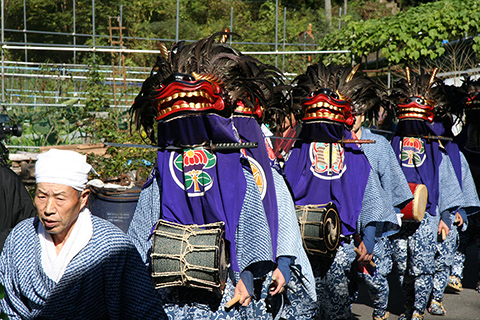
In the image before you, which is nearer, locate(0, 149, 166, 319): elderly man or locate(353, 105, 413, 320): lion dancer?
locate(0, 149, 166, 319): elderly man

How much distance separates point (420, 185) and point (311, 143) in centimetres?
171

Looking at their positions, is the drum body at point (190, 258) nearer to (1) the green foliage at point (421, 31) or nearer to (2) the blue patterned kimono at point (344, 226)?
(2) the blue patterned kimono at point (344, 226)

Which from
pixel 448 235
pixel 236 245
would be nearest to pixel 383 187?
pixel 448 235

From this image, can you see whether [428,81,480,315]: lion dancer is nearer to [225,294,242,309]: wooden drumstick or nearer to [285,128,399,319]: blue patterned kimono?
[285,128,399,319]: blue patterned kimono

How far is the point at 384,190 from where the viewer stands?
5.88 m

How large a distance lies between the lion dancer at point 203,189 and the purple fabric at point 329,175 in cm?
159

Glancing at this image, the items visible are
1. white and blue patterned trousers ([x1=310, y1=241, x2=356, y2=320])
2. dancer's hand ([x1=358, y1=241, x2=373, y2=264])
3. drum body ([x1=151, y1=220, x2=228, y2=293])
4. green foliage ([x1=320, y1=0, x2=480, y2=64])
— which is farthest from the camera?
green foliage ([x1=320, y1=0, x2=480, y2=64])

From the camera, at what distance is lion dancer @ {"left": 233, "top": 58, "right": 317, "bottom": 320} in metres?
3.90

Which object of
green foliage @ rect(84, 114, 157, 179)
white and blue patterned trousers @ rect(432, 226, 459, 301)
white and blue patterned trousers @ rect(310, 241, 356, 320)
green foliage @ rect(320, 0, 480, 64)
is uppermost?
green foliage @ rect(320, 0, 480, 64)

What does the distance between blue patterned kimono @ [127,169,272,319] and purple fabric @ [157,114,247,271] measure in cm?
7

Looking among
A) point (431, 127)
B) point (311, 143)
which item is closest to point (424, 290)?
point (431, 127)

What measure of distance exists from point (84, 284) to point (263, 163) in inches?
68.3

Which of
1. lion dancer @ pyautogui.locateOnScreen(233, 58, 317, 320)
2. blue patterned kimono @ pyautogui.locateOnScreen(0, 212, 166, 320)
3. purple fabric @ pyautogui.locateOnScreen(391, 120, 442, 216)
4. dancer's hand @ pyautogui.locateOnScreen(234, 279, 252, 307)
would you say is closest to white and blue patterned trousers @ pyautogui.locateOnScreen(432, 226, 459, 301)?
purple fabric @ pyautogui.locateOnScreen(391, 120, 442, 216)

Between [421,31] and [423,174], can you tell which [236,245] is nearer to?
[423,174]
